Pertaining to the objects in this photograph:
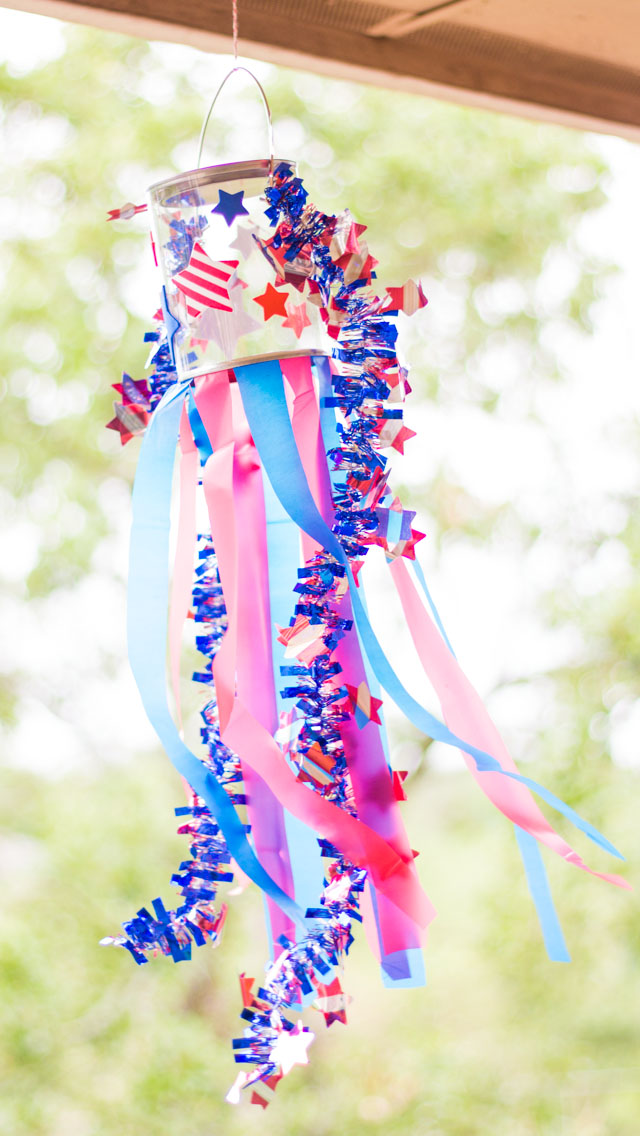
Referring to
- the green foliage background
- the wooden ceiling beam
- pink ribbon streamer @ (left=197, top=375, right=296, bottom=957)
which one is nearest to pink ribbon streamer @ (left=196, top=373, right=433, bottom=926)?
pink ribbon streamer @ (left=197, top=375, right=296, bottom=957)

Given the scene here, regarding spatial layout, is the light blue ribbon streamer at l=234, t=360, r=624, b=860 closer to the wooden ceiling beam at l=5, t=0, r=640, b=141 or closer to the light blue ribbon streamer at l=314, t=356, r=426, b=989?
the light blue ribbon streamer at l=314, t=356, r=426, b=989

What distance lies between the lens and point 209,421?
2.32 ft

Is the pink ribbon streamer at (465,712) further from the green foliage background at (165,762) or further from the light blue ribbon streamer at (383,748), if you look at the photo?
the green foliage background at (165,762)

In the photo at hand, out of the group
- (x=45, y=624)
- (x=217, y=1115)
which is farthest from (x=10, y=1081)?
(x=45, y=624)

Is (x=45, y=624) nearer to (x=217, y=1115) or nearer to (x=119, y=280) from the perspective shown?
(x=119, y=280)

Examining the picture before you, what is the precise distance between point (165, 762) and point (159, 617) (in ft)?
8.49

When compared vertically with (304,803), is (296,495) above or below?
above

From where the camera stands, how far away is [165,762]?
3.20m

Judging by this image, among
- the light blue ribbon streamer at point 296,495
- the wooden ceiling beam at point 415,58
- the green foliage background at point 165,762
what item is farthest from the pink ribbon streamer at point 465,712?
the green foliage background at point 165,762

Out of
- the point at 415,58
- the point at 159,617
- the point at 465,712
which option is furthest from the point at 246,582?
the point at 415,58

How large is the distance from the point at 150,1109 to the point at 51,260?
90.3 inches

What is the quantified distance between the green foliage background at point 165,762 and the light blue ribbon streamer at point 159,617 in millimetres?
2293

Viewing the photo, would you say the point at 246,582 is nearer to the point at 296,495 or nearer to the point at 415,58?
the point at 296,495

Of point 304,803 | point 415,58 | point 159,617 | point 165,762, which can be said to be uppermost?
A: point 165,762
